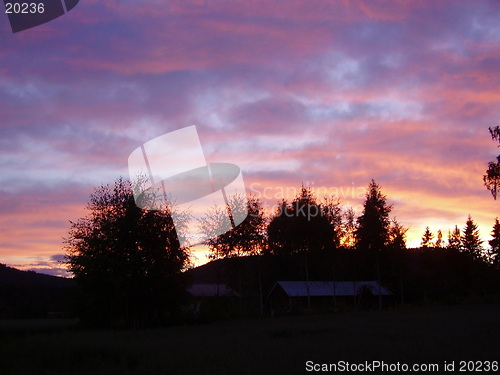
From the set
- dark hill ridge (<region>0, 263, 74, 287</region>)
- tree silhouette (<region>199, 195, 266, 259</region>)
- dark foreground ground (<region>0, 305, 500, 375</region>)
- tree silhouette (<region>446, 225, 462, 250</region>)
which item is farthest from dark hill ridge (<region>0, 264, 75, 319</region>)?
tree silhouette (<region>446, 225, 462, 250</region>)

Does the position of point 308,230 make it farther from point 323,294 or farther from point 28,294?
point 28,294

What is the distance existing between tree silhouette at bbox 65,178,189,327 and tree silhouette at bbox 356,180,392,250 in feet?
87.2

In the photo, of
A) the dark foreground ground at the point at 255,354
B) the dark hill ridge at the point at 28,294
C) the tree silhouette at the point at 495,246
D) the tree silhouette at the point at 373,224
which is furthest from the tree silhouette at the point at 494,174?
the tree silhouette at the point at 495,246

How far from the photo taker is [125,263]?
129 feet

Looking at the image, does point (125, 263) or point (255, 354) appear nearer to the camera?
point (255, 354)

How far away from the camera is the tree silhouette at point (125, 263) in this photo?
127ft

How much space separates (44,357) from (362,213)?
48570 mm

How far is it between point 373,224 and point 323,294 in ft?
36.4

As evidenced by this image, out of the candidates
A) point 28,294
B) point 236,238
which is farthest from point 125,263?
point 28,294

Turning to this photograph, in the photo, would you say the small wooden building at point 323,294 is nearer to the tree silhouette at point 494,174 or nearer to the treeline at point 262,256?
the treeline at point 262,256

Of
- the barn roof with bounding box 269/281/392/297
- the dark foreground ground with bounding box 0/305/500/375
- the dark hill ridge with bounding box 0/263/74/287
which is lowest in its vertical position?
the dark foreground ground with bounding box 0/305/500/375

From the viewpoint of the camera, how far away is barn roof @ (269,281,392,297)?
6406 centimetres

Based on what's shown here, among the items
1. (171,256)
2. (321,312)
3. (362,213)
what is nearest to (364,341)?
(171,256)

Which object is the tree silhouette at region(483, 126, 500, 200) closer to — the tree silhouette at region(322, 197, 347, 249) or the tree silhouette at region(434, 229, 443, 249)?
the tree silhouette at region(322, 197, 347, 249)
